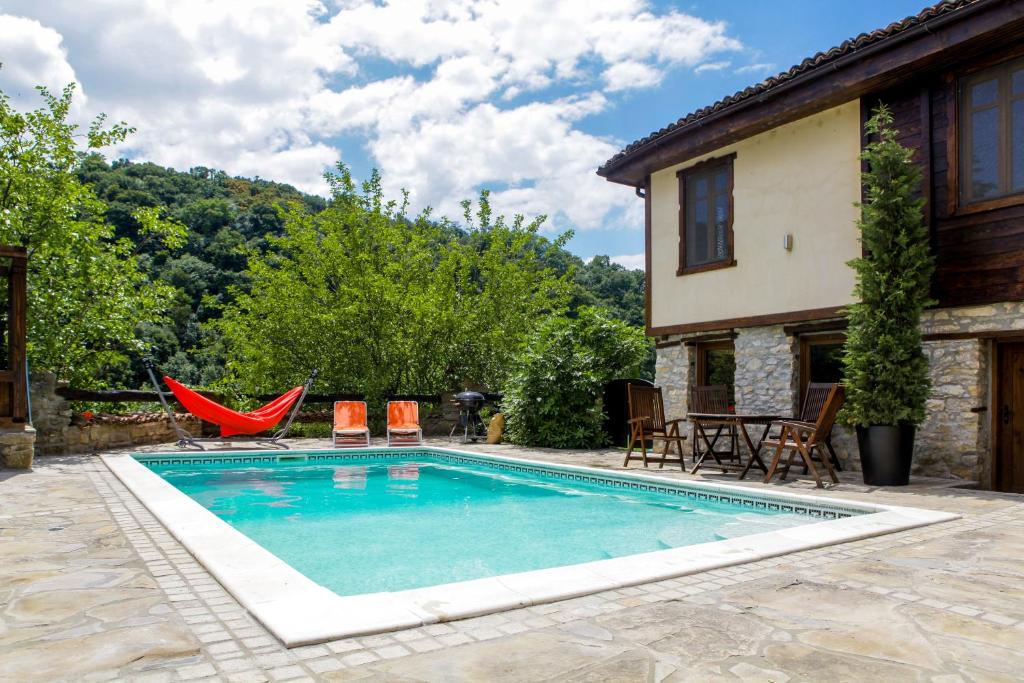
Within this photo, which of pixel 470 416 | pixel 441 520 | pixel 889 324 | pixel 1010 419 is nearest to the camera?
pixel 441 520

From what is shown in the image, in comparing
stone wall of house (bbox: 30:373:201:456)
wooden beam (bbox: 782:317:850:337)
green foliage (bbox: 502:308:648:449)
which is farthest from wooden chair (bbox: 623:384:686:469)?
stone wall of house (bbox: 30:373:201:456)

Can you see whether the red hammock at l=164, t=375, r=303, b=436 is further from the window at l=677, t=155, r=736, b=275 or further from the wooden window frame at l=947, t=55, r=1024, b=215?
the wooden window frame at l=947, t=55, r=1024, b=215

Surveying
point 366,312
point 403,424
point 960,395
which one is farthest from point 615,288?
point 960,395

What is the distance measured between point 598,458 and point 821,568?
18.9ft

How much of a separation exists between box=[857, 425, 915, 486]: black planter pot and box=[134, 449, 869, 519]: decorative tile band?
4.30ft

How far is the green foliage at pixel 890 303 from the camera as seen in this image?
6.50 metres

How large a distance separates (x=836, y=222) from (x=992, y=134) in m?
1.69

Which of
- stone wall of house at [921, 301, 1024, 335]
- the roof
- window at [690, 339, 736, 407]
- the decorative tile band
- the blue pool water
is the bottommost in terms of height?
the blue pool water

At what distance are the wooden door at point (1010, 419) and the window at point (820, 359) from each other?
1.58 meters

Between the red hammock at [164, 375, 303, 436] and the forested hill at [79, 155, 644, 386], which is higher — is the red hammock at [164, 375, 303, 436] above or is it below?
below

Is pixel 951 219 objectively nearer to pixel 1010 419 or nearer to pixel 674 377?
pixel 1010 419

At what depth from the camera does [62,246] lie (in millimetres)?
9594

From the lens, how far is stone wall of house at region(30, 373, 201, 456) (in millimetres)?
9297

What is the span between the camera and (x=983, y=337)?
6785 millimetres
